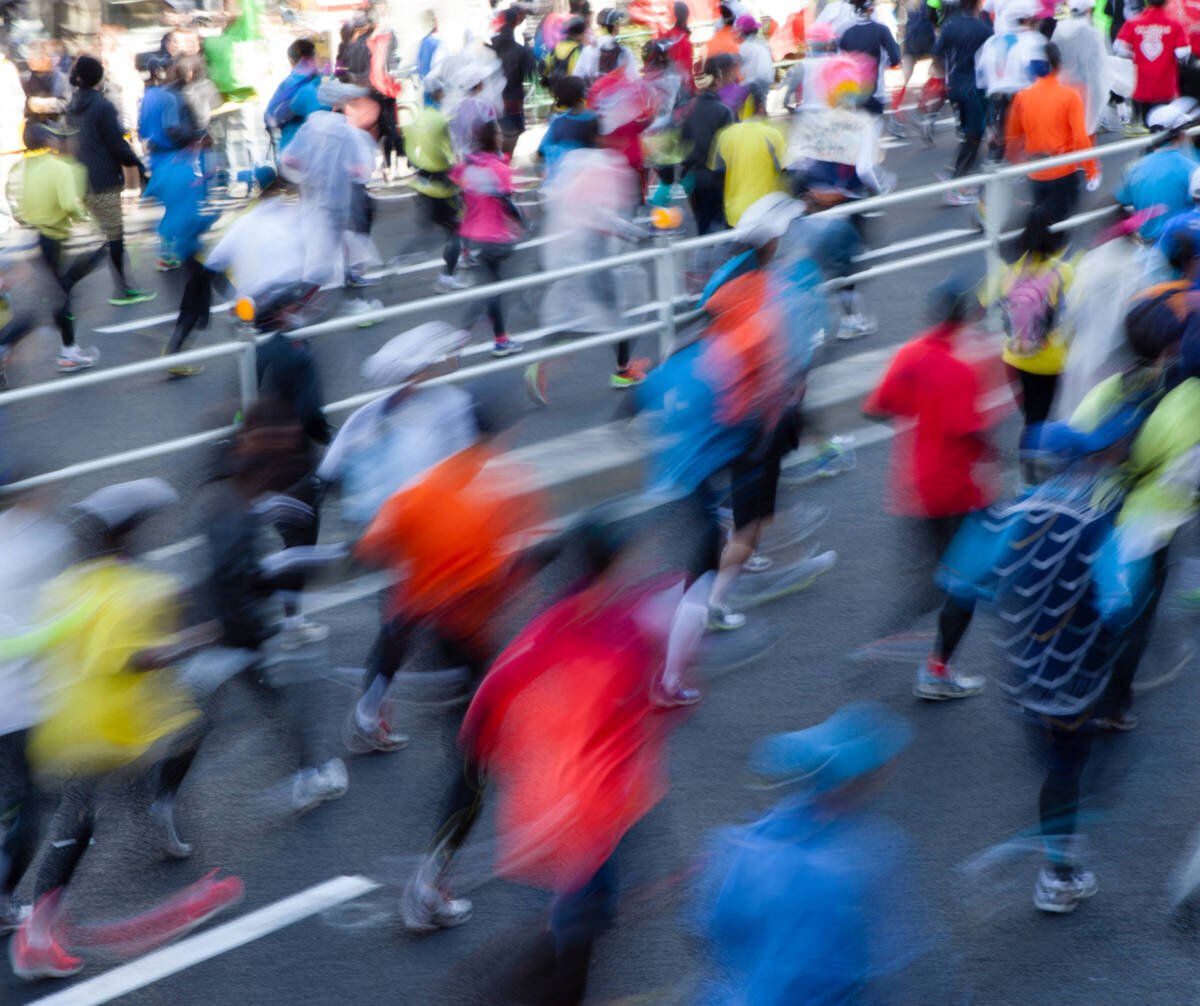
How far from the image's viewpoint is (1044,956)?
4625 millimetres

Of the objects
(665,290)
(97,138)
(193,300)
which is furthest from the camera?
(97,138)

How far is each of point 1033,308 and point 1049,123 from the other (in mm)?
4485

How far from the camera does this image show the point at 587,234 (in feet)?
29.8

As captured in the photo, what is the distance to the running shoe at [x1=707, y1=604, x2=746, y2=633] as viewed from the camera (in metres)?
6.72

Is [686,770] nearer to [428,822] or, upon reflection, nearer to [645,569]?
[428,822]

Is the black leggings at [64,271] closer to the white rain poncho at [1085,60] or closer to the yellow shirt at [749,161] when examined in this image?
the yellow shirt at [749,161]

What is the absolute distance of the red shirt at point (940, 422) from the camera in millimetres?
5664

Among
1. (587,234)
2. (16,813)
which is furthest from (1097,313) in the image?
(16,813)

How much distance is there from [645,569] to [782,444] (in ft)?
3.60

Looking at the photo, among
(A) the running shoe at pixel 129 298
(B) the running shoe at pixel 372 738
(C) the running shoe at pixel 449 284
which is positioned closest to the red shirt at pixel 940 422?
(B) the running shoe at pixel 372 738

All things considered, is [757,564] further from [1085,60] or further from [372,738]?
[1085,60]

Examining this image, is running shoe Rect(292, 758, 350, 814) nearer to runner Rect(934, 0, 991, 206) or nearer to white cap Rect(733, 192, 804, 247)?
white cap Rect(733, 192, 804, 247)

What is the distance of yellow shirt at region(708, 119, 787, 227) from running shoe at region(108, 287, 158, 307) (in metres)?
5.14

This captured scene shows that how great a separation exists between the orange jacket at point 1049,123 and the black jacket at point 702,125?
6.47 feet
